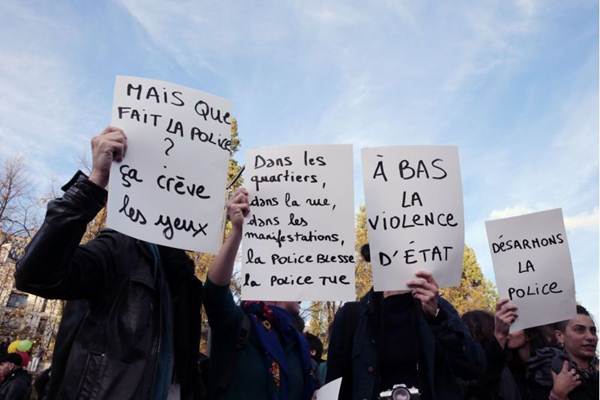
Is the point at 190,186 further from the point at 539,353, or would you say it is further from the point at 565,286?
the point at 539,353

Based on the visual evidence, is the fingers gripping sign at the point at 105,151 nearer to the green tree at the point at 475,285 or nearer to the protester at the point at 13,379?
the protester at the point at 13,379

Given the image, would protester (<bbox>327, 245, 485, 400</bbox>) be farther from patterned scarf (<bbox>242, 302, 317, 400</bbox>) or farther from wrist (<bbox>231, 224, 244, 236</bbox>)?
wrist (<bbox>231, 224, 244, 236</bbox>)

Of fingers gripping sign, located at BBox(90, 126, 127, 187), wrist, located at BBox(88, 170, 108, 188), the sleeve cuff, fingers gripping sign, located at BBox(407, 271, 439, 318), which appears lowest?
fingers gripping sign, located at BBox(407, 271, 439, 318)

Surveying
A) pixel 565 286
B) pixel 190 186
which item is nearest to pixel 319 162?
pixel 190 186

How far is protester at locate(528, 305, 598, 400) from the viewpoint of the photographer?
3254 millimetres

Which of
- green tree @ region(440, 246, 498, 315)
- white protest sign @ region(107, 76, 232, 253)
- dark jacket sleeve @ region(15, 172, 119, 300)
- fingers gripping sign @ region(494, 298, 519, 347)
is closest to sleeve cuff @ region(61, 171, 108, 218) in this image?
dark jacket sleeve @ region(15, 172, 119, 300)

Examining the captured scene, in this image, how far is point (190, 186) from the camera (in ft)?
7.72

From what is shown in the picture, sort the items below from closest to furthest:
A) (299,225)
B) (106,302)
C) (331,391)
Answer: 1. (106,302)
2. (331,391)
3. (299,225)

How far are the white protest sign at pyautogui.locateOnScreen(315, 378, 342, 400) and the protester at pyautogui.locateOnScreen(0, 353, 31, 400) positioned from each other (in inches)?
254

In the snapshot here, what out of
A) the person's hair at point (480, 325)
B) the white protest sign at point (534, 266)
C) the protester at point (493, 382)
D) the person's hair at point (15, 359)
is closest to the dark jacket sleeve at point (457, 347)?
the protester at point (493, 382)

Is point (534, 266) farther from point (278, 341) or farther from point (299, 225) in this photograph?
point (278, 341)

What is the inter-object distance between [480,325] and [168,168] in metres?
2.73

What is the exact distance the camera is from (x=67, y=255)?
69.7 inches

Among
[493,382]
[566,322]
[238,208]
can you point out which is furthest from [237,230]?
[566,322]
